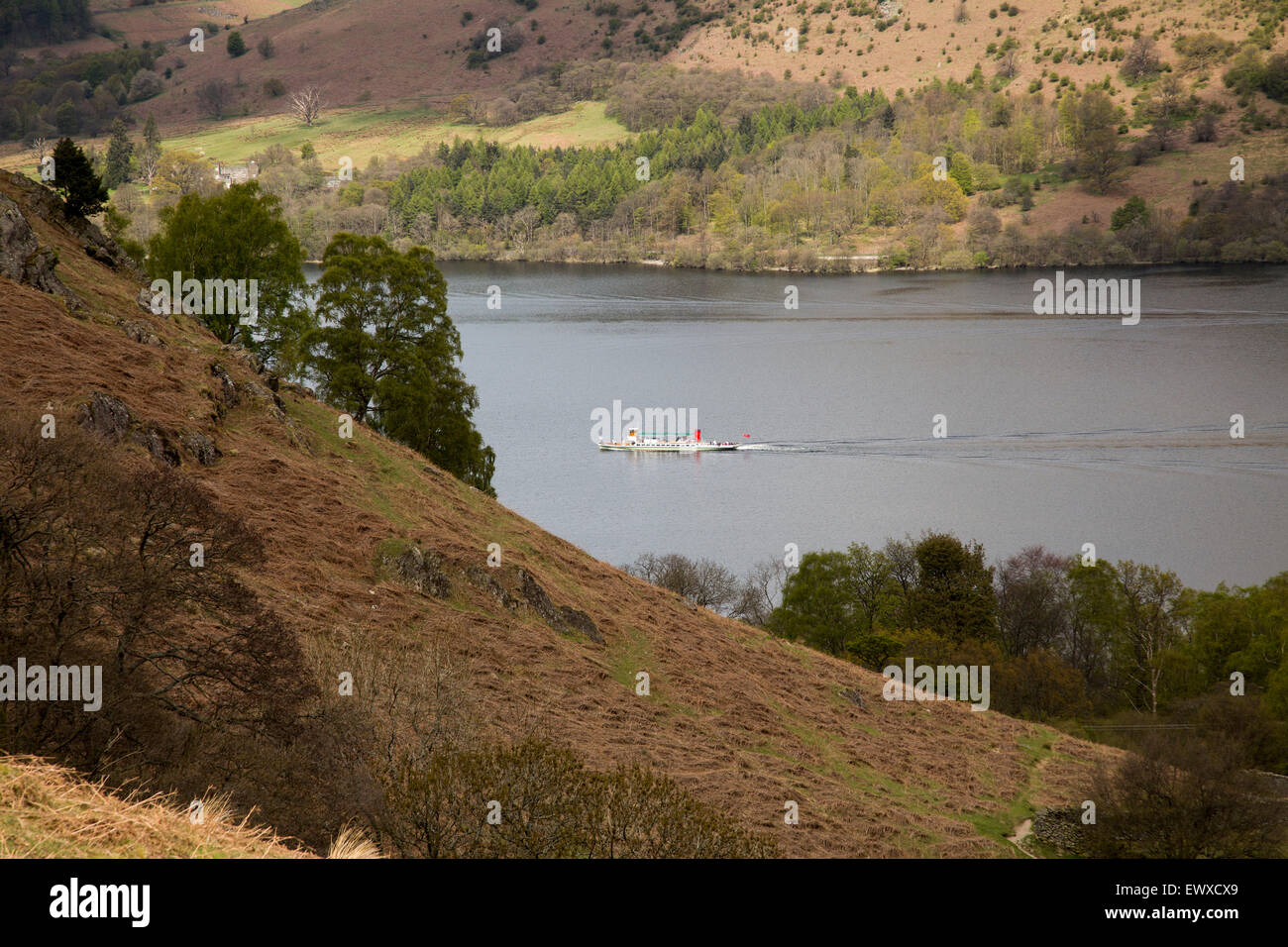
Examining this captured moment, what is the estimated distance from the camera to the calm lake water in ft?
210

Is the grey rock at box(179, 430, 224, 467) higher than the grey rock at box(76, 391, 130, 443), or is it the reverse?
the grey rock at box(76, 391, 130, 443)

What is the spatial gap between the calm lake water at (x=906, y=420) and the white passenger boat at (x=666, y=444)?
1.01 metres

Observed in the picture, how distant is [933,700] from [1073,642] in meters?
28.8

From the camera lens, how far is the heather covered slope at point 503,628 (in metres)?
18.8

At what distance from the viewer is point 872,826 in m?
20.0

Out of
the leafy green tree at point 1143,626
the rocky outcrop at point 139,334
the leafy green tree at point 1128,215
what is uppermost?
the leafy green tree at point 1128,215

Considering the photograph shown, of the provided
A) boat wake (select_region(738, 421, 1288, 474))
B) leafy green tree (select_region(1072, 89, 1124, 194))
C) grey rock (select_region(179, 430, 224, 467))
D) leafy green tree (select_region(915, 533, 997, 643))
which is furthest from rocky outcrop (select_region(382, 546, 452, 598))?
leafy green tree (select_region(1072, 89, 1124, 194))

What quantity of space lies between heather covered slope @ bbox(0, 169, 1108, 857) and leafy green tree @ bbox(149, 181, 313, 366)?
746 cm

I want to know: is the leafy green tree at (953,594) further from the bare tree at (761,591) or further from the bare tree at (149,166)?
the bare tree at (149,166)

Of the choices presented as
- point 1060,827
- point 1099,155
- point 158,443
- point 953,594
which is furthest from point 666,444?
point 1099,155

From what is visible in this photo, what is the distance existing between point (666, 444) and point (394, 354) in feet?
152

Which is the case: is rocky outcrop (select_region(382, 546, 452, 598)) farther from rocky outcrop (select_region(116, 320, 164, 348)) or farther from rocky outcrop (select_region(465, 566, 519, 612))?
rocky outcrop (select_region(116, 320, 164, 348))

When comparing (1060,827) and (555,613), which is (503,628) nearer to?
(555,613)

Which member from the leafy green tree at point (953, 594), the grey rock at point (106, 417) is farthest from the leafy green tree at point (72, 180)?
the leafy green tree at point (953, 594)
